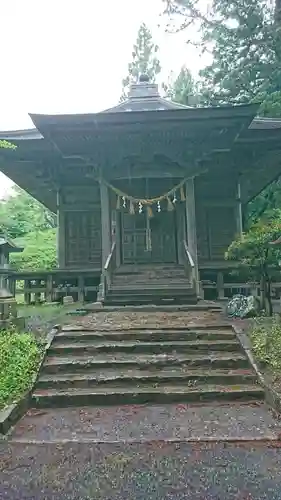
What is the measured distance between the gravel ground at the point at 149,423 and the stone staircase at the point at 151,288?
4.54 meters

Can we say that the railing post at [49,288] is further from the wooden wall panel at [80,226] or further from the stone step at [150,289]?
the stone step at [150,289]

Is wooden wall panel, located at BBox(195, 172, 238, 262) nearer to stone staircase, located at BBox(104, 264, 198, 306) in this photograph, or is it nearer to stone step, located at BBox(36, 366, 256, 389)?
stone staircase, located at BBox(104, 264, 198, 306)

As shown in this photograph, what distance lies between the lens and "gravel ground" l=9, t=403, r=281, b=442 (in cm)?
410

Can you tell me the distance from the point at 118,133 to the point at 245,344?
6.06 metres

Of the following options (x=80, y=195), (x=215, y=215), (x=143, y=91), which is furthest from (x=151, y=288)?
(x=143, y=91)

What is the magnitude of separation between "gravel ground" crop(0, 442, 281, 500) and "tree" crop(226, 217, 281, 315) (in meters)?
4.51

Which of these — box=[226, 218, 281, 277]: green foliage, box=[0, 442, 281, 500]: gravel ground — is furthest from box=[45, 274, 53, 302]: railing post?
box=[0, 442, 281, 500]: gravel ground

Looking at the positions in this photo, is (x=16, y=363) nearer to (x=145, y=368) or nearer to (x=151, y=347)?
(x=145, y=368)

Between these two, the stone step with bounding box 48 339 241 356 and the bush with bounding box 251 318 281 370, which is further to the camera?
the stone step with bounding box 48 339 241 356

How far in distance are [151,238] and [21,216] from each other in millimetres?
16520

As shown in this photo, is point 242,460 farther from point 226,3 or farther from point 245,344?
point 226,3

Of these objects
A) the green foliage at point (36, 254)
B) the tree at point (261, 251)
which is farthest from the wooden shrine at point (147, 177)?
the green foliage at point (36, 254)

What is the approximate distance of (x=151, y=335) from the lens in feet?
21.7

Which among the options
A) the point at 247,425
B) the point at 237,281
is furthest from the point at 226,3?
the point at 247,425
